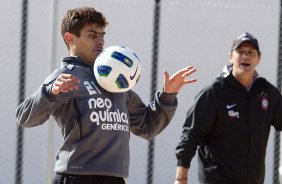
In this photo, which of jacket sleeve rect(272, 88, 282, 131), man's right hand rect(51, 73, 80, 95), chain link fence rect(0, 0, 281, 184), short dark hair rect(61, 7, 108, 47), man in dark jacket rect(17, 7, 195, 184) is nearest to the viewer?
man's right hand rect(51, 73, 80, 95)

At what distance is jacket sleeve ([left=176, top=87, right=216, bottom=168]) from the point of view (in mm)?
4504

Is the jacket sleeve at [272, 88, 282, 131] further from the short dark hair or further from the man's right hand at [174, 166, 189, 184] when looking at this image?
the short dark hair

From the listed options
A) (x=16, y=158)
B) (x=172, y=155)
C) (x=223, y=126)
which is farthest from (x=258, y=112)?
(x=16, y=158)

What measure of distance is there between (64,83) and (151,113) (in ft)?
2.15

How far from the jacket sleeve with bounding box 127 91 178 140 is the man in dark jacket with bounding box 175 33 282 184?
2.59 ft

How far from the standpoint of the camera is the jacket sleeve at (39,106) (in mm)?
3307

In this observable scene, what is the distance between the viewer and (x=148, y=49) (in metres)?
6.73

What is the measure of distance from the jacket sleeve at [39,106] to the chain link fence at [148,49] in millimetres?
3278

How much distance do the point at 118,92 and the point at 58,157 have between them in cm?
41

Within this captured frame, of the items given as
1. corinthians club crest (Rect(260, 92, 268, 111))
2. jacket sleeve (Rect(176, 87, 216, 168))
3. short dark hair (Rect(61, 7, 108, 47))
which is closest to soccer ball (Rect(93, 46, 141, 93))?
short dark hair (Rect(61, 7, 108, 47))

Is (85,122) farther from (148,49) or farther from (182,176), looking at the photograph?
(148,49)

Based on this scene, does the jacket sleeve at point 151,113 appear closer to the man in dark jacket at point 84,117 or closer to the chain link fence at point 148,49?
the man in dark jacket at point 84,117

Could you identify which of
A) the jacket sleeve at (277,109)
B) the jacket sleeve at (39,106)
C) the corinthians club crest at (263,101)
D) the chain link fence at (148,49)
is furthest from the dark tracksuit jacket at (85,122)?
the chain link fence at (148,49)

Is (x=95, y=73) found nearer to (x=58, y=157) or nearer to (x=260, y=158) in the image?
(x=58, y=157)
